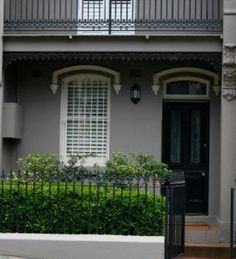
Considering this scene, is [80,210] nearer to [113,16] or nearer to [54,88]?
[54,88]

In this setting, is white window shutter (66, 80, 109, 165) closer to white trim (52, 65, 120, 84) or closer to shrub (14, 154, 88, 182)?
white trim (52, 65, 120, 84)

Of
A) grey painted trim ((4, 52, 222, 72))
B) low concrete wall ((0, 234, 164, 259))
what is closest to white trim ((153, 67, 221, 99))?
grey painted trim ((4, 52, 222, 72))

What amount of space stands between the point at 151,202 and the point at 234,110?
347 cm

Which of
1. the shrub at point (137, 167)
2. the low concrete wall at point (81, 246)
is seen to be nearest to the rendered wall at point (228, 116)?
the shrub at point (137, 167)

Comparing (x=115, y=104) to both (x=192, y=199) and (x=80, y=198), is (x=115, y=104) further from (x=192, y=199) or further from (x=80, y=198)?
(x=80, y=198)

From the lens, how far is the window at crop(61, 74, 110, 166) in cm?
1282

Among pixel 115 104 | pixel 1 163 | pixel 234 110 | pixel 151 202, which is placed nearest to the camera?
pixel 151 202

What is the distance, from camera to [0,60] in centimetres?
1173

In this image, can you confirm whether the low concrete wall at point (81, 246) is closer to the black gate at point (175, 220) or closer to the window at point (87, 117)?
the black gate at point (175, 220)

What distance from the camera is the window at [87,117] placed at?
1282 centimetres

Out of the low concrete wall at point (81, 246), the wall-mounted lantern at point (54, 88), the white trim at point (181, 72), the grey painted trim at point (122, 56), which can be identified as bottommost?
the low concrete wall at point (81, 246)

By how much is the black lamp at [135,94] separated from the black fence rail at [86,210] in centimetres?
434

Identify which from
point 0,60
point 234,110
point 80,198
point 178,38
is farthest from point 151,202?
point 0,60

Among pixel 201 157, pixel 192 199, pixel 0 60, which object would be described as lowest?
pixel 192 199
